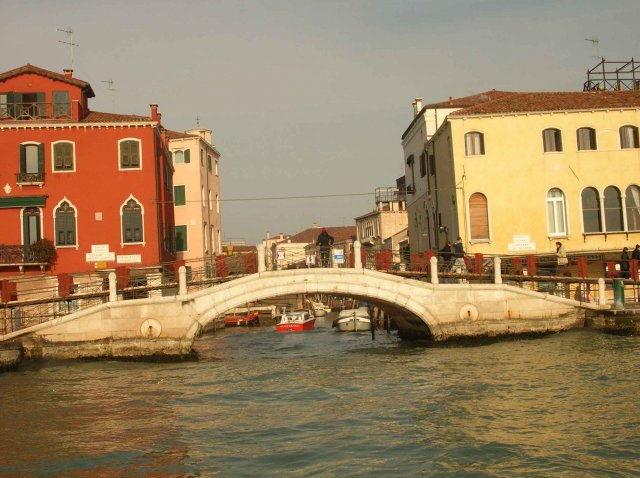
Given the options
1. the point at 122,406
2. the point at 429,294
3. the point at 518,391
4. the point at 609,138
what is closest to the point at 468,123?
the point at 609,138

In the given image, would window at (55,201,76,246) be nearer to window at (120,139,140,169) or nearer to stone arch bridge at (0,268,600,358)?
window at (120,139,140,169)

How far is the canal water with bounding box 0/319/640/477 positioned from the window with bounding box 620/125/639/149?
10.0m

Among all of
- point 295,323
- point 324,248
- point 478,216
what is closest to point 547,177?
point 478,216

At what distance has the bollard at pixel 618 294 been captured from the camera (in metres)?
26.5

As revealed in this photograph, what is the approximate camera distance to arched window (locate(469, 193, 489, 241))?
32031 millimetres

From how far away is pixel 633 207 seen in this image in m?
32.1

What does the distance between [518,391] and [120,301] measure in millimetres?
12792

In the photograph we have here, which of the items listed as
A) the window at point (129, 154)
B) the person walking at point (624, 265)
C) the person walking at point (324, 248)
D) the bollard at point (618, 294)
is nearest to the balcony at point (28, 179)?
the window at point (129, 154)

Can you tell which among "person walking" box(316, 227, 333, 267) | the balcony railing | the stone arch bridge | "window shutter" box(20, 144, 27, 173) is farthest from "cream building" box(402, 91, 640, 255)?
"window shutter" box(20, 144, 27, 173)

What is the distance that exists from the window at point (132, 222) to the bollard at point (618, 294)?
17.1m

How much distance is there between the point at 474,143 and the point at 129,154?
43.5 feet

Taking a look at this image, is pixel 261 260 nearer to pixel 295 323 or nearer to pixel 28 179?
pixel 28 179

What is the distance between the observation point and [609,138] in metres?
32.0

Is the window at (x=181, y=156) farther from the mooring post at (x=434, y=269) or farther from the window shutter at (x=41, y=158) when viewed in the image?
the mooring post at (x=434, y=269)
